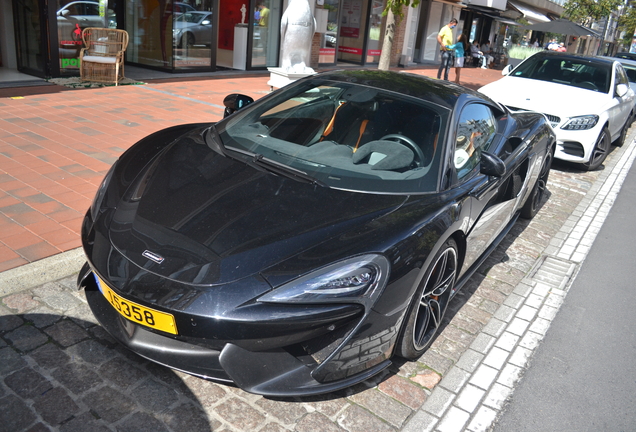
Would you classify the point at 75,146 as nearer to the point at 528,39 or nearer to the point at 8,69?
the point at 8,69

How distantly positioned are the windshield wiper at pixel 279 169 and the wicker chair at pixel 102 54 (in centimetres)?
768

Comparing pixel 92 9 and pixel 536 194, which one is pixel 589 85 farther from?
pixel 92 9

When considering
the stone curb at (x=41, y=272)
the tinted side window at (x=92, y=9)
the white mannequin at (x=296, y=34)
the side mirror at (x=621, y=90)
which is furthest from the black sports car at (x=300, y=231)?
the tinted side window at (x=92, y=9)

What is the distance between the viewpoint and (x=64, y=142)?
6141 mm

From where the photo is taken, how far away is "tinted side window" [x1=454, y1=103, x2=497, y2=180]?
11.4ft

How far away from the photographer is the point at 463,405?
2.88m

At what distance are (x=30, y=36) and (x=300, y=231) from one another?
9590 millimetres

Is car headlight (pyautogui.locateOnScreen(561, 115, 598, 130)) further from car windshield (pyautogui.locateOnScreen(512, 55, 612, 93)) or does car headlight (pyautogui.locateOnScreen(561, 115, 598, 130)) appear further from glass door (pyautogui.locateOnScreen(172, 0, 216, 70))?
glass door (pyautogui.locateOnScreen(172, 0, 216, 70))

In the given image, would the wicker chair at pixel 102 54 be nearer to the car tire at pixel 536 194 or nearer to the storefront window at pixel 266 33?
the storefront window at pixel 266 33

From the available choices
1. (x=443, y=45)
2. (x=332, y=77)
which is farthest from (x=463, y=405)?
(x=443, y=45)

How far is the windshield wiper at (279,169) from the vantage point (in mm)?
3070

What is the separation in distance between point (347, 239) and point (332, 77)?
5.80ft

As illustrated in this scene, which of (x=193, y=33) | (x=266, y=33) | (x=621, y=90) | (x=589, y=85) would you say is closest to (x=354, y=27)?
(x=266, y=33)

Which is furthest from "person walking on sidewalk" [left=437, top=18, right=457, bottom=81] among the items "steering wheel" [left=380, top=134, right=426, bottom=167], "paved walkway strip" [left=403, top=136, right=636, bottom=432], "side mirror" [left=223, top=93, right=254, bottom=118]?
"steering wheel" [left=380, top=134, right=426, bottom=167]
